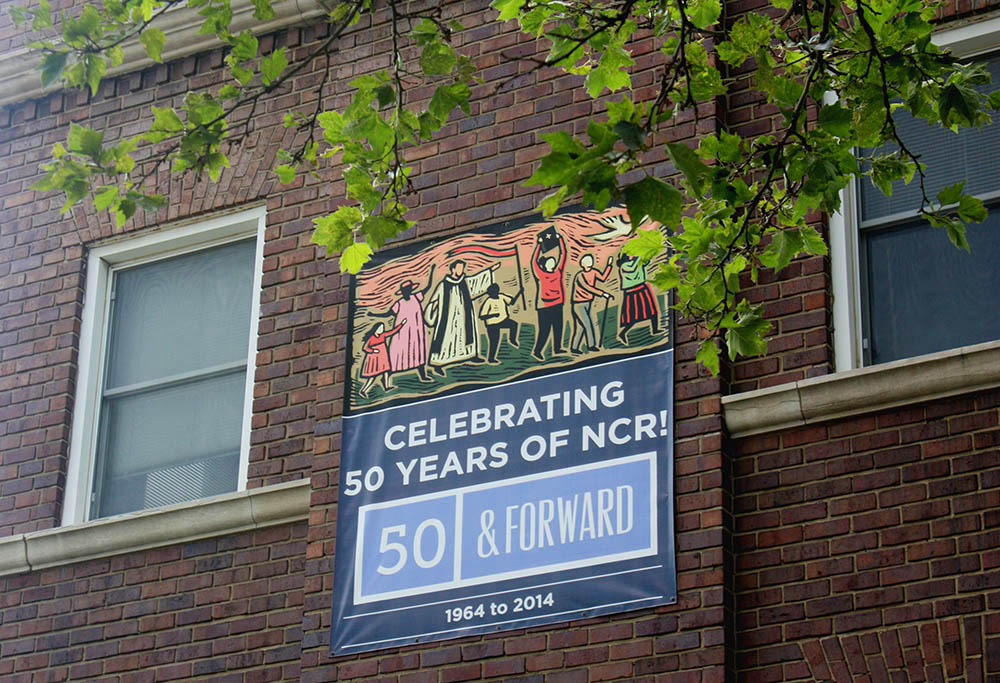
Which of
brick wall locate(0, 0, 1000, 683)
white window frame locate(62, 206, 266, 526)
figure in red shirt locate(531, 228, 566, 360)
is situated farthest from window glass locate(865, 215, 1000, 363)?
white window frame locate(62, 206, 266, 526)

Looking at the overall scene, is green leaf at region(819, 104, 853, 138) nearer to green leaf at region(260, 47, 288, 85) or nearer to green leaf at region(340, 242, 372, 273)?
green leaf at region(340, 242, 372, 273)

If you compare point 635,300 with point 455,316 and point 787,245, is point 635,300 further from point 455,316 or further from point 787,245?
point 787,245

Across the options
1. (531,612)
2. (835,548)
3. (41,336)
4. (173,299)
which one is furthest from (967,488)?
(41,336)

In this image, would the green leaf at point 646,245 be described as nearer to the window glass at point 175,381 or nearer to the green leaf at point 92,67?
the green leaf at point 92,67

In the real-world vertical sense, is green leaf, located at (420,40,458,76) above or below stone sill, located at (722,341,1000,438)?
above

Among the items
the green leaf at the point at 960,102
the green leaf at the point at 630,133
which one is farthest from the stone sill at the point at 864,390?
the green leaf at the point at 630,133

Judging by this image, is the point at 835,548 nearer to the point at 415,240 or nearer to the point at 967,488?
the point at 967,488

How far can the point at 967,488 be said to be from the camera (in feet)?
27.1

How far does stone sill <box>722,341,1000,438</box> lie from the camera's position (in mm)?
8383

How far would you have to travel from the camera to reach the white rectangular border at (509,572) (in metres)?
8.74

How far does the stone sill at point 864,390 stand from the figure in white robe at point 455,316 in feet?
5.28

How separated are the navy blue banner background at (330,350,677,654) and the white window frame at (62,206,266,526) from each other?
1403 mm

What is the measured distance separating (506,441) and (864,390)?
6.32 ft

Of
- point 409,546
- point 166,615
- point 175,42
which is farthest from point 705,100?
point 175,42
